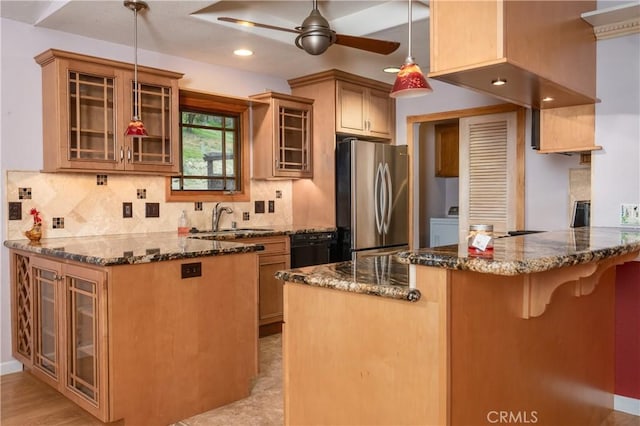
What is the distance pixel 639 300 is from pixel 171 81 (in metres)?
3.38

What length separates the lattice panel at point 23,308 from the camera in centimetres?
326

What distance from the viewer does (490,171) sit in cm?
471

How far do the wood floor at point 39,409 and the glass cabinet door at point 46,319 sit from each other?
0.53 ft

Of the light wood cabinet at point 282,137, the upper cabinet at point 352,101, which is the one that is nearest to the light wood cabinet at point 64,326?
the light wood cabinet at point 282,137

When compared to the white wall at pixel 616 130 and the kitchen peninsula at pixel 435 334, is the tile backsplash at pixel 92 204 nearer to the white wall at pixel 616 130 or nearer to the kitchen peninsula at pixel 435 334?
the kitchen peninsula at pixel 435 334

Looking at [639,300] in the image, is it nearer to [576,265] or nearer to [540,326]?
[540,326]

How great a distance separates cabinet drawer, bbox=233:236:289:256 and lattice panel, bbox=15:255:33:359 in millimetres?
1564

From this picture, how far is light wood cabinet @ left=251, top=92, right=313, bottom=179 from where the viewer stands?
15.4 feet

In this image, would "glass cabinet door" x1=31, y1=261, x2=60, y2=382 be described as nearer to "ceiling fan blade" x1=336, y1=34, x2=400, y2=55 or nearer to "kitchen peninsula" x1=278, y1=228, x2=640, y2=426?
"kitchen peninsula" x1=278, y1=228, x2=640, y2=426

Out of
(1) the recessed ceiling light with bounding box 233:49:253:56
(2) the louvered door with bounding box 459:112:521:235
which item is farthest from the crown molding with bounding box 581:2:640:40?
(1) the recessed ceiling light with bounding box 233:49:253:56

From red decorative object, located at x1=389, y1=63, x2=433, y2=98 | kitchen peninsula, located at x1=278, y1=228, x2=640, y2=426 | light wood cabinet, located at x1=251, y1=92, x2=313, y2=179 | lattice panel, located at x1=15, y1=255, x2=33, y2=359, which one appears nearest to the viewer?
kitchen peninsula, located at x1=278, y1=228, x2=640, y2=426

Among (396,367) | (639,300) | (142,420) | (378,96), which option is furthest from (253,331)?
(378,96)

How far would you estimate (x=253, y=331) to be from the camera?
296cm

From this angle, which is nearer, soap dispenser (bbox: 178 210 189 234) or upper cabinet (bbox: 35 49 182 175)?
upper cabinet (bbox: 35 49 182 175)
